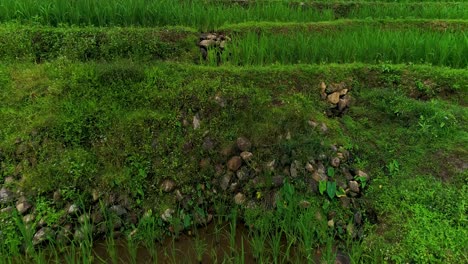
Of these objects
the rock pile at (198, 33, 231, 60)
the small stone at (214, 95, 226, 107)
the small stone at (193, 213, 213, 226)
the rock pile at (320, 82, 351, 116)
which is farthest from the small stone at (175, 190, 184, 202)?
the rock pile at (198, 33, 231, 60)

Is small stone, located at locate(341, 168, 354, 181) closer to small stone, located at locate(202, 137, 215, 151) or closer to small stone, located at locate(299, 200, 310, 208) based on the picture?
small stone, located at locate(299, 200, 310, 208)

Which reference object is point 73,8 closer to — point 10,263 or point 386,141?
point 10,263

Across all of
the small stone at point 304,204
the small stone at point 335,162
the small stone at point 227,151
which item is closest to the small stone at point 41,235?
the small stone at point 227,151

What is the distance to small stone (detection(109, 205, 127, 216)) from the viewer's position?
112 inches

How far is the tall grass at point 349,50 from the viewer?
3.97 meters

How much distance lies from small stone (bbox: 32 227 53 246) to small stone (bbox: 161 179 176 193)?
35.5 inches

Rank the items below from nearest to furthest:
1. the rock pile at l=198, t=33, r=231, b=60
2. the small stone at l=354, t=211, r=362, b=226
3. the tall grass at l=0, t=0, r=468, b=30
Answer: the small stone at l=354, t=211, r=362, b=226 → the rock pile at l=198, t=33, r=231, b=60 → the tall grass at l=0, t=0, r=468, b=30

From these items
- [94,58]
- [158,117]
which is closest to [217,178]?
[158,117]

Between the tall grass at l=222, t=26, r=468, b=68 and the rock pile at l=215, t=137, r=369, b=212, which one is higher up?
the tall grass at l=222, t=26, r=468, b=68

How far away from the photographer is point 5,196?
9.46ft

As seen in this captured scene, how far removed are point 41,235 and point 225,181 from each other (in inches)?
57.9

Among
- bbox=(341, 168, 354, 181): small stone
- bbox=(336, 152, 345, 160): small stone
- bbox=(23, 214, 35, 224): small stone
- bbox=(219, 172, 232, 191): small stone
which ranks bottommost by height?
bbox=(23, 214, 35, 224): small stone

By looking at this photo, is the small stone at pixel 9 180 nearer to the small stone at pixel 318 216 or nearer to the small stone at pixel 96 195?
the small stone at pixel 96 195

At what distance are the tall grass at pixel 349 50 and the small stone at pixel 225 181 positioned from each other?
1.43 metres
